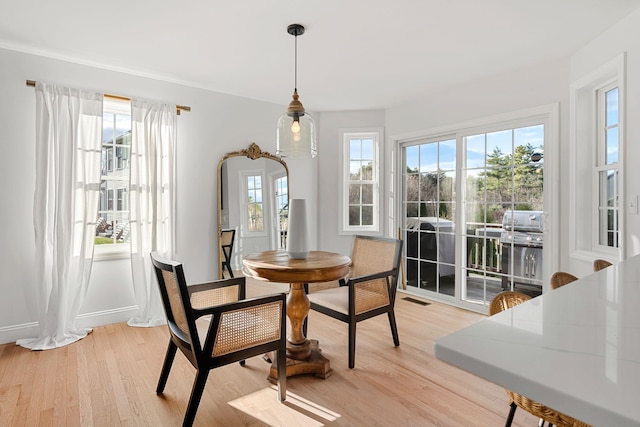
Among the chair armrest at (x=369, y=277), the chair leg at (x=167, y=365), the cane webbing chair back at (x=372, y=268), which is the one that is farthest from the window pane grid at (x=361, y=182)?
the chair leg at (x=167, y=365)

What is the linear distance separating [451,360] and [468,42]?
300 cm

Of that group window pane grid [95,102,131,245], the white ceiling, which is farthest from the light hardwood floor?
the white ceiling

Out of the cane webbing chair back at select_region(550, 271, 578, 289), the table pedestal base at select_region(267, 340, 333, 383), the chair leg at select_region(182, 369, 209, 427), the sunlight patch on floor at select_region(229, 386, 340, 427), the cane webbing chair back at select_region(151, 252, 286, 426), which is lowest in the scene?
the sunlight patch on floor at select_region(229, 386, 340, 427)

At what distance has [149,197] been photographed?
352 centimetres

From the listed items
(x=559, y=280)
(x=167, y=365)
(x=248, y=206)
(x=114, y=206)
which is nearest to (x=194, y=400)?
(x=167, y=365)

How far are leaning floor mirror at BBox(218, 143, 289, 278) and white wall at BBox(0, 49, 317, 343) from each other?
10 cm

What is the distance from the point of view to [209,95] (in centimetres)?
401

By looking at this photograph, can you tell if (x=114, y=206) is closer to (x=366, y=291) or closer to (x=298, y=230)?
(x=298, y=230)

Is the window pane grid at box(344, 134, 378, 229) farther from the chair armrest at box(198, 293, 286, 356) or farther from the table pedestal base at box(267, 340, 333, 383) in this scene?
the chair armrest at box(198, 293, 286, 356)

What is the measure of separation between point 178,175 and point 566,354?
3815 millimetres

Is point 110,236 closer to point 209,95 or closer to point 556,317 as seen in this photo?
point 209,95

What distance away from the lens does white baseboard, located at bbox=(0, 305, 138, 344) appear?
9.95ft

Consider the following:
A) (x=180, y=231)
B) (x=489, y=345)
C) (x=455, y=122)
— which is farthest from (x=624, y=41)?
(x=180, y=231)

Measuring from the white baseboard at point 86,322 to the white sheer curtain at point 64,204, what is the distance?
0.09 meters
